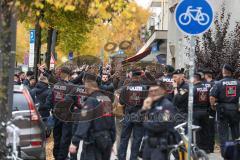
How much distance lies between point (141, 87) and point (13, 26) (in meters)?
3.58

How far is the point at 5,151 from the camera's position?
27.0 feet

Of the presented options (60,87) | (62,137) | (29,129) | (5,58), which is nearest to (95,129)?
(29,129)

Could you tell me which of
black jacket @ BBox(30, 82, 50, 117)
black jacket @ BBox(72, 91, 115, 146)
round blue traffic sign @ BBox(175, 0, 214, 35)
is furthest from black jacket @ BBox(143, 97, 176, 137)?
black jacket @ BBox(30, 82, 50, 117)

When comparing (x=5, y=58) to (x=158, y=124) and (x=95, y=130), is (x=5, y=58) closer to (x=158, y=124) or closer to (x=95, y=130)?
(x=95, y=130)

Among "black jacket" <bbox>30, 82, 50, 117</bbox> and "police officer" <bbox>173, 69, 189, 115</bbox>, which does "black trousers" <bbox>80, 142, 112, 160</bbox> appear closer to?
"police officer" <bbox>173, 69, 189, 115</bbox>

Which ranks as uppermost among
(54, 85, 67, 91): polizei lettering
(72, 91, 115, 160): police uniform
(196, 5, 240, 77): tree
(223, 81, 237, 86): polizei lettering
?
(196, 5, 240, 77): tree

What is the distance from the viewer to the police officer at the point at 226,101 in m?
12.6

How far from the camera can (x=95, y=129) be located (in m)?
9.20

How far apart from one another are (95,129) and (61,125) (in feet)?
10.4

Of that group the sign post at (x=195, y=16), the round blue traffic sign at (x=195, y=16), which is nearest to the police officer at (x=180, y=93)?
the sign post at (x=195, y=16)

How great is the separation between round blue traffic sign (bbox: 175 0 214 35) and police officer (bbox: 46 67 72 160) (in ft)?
9.46

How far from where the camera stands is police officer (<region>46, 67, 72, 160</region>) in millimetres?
11750

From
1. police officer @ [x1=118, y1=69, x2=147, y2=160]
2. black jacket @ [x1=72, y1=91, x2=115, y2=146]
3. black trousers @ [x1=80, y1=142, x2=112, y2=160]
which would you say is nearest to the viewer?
black jacket @ [x1=72, y1=91, x2=115, y2=146]

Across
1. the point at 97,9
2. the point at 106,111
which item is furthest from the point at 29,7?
the point at 106,111
